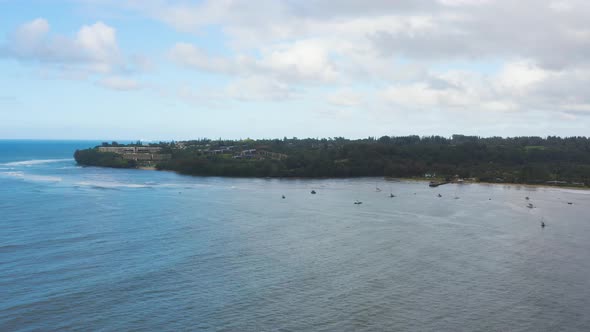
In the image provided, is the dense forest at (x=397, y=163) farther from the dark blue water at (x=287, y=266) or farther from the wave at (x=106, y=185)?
the dark blue water at (x=287, y=266)

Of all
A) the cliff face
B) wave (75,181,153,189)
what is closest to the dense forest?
the cliff face

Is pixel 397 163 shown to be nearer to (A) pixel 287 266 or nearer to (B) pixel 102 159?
(B) pixel 102 159

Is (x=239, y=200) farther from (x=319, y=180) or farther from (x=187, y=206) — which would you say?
(x=319, y=180)

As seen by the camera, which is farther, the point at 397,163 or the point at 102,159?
the point at 102,159

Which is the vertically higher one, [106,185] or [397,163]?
[397,163]

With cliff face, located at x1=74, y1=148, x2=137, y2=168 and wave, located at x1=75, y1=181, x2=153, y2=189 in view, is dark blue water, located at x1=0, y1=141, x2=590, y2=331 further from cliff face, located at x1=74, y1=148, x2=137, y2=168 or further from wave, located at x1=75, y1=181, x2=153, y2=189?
cliff face, located at x1=74, y1=148, x2=137, y2=168

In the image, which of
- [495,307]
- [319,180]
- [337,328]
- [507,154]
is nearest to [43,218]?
[337,328]

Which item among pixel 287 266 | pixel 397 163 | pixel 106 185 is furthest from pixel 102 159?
pixel 287 266

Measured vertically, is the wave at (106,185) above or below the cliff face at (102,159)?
below

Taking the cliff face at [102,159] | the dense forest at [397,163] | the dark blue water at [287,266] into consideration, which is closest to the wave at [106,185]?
the dark blue water at [287,266]
